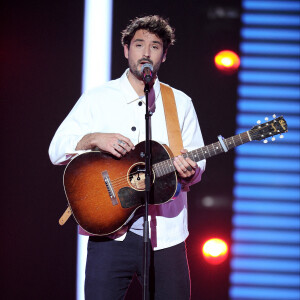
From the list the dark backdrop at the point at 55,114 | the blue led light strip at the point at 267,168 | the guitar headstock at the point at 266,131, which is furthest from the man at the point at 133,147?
the blue led light strip at the point at 267,168

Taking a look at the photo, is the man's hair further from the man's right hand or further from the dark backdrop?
the man's right hand

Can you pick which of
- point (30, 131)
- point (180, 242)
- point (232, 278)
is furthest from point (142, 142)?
point (232, 278)

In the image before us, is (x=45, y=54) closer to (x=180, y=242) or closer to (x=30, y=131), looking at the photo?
(x=30, y=131)

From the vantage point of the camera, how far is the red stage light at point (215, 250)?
141 inches

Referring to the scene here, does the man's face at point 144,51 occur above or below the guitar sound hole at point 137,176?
above

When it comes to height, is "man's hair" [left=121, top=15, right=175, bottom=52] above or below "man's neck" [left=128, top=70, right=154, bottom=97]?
above

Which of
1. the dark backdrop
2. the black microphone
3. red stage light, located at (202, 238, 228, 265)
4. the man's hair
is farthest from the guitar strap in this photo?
red stage light, located at (202, 238, 228, 265)

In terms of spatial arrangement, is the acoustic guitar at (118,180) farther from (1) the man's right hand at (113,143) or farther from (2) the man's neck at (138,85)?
(2) the man's neck at (138,85)

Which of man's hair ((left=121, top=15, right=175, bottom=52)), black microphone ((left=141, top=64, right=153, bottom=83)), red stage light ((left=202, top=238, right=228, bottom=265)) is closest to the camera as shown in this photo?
black microphone ((left=141, top=64, right=153, bottom=83))

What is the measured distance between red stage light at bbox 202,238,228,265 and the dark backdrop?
0.10 m

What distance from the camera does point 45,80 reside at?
3689mm

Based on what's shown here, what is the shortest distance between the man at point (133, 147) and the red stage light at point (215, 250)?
39.7 inches

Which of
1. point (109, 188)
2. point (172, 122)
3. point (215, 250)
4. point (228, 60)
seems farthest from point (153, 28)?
point (215, 250)

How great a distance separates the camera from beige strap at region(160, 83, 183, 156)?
269 cm
